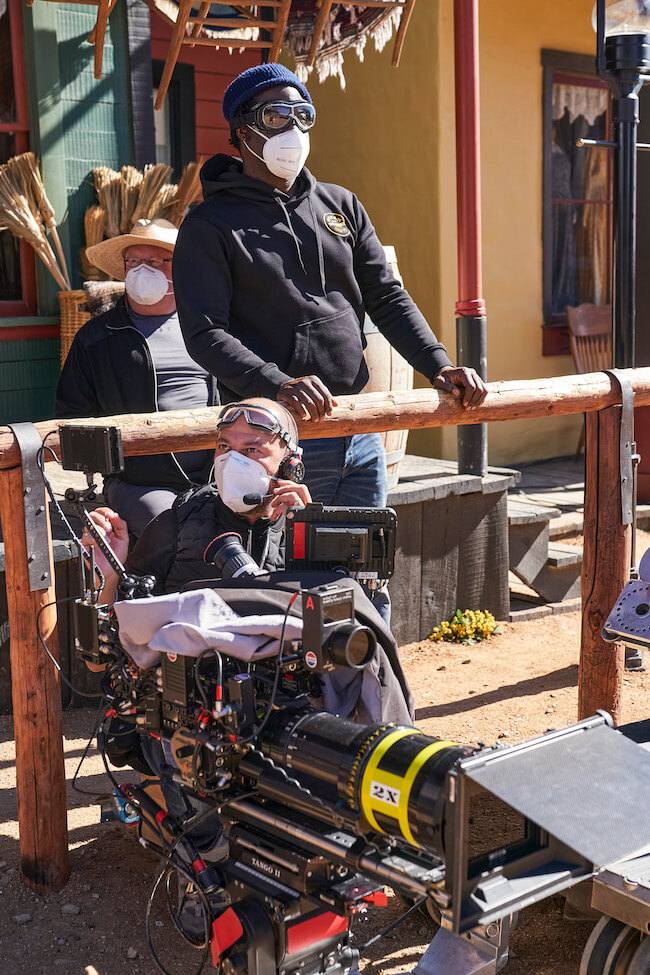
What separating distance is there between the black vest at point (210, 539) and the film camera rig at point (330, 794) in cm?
25

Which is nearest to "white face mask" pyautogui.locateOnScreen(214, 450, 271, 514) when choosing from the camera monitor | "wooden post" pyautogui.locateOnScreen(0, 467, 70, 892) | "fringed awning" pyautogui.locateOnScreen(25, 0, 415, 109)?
the camera monitor

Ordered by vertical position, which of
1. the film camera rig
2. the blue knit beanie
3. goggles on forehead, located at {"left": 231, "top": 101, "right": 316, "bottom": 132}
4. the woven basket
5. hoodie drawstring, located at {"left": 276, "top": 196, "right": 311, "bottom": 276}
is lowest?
the film camera rig

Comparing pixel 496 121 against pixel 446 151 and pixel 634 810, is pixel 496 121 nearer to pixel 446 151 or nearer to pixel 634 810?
pixel 446 151

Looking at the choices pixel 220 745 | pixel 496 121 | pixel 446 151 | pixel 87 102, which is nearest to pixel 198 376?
pixel 220 745

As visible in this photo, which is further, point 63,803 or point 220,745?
point 63,803

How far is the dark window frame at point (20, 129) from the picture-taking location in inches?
227

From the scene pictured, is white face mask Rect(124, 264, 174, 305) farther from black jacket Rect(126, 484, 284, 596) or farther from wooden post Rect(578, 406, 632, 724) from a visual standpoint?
wooden post Rect(578, 406, 632, 724)

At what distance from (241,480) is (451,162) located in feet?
17.8

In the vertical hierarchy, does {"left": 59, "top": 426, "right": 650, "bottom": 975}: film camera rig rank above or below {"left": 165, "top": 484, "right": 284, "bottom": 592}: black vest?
below

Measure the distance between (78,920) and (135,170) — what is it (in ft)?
13.8

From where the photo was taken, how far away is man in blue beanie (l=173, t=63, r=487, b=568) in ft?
10.2

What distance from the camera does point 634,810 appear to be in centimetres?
179

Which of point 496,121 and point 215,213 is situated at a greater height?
point 496,121

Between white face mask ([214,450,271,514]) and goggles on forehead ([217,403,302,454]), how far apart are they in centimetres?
8
